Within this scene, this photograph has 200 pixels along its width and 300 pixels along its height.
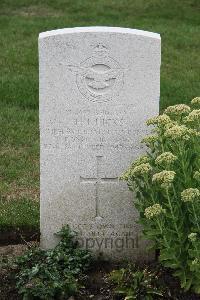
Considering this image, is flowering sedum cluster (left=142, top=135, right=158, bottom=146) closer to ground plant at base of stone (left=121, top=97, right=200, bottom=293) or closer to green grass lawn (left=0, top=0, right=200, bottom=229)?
ground plant at base of stone (left=121, top=97, right=200, bottom=293)

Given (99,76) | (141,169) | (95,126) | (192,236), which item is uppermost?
(99,76)

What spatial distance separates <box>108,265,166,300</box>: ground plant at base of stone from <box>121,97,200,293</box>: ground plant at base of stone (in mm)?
155

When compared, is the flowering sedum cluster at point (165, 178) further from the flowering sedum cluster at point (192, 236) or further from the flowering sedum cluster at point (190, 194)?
the flowering sedum cluster at point (192, 236)

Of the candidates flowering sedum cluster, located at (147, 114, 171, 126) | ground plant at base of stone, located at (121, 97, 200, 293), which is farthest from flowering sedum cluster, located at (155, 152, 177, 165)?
flowering sedum cluster, located at (147, 114, 171, 126)

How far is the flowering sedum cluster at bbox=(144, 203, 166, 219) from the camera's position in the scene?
423 cm

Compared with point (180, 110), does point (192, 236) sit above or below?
below

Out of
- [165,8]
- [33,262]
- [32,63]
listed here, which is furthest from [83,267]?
[165,8]

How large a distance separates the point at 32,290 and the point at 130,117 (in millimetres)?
1363

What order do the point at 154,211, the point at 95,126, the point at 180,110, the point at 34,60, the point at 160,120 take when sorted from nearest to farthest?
the point at 154,211, the point at 160,120, the point at 180,110, the point at 95,126, the point at 34,60

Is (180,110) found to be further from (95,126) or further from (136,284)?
(136,284)

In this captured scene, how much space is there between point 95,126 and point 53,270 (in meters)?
1.03

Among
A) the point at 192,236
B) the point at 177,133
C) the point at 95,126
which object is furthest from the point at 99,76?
the point at 192,236

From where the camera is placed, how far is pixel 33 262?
195 inches

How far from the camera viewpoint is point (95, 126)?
16.3 feet
